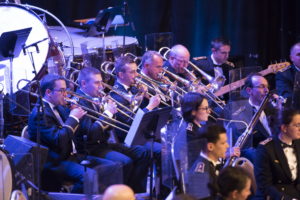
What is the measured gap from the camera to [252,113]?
22.3ft

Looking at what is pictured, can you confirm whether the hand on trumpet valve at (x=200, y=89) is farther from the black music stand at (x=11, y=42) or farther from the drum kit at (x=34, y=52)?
the black music stand at (x=11, y=42)

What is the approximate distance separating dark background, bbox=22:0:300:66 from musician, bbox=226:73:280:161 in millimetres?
3265

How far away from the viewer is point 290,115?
18.2 ft

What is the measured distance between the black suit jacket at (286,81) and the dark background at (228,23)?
96.3 inches

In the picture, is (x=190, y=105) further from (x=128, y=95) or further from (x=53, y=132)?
(x=53, y=132)

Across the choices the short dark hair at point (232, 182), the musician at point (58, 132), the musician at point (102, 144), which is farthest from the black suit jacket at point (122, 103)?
the short dark hair at point (232, 182)

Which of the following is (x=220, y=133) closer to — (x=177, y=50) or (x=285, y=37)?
(x=177, y=50)

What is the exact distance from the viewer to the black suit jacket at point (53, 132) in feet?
19.5

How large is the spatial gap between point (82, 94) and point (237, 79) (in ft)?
6.00

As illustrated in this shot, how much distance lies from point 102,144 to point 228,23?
462 cm

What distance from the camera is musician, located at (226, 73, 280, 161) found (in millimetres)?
6612

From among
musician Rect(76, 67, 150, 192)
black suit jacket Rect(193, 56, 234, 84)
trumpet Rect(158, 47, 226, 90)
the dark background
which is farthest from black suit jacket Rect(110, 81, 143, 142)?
the dark background

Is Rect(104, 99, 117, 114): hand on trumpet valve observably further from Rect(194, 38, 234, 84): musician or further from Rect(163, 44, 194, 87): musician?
Rect(194, 38, 234, 84): musician

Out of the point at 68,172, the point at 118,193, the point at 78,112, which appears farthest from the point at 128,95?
the point at 118,193
